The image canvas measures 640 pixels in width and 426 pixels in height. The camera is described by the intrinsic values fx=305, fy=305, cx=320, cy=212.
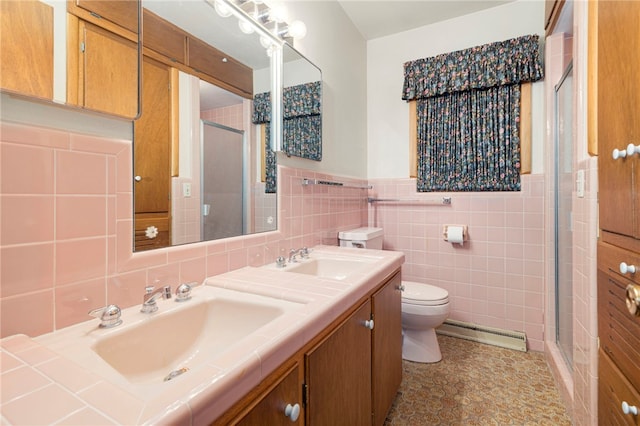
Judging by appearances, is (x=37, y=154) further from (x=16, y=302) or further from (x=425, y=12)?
(x=425, y=12)

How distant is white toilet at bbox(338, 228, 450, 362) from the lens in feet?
6.44

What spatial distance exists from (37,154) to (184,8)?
2.49 ft

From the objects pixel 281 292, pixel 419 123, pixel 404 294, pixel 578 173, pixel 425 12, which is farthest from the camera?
pixel 419 123

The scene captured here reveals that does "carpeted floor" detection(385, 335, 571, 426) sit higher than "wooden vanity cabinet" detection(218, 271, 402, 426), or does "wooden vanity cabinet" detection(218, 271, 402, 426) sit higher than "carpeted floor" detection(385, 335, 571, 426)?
"wooden vanity cabinet" detection(218, 271, 402, 426)

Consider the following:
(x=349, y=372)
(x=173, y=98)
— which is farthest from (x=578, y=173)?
(x=173, y=98)

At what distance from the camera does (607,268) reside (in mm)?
993

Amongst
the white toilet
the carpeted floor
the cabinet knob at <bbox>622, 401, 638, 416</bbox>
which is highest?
the cabinet knob at <bbox>622, 401, 638, 416</bbox>

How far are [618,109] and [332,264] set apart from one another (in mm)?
1234

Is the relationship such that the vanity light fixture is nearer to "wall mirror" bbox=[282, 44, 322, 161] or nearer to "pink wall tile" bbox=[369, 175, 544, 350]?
"wall mirror" bbox=[282, 44, 322, 161]

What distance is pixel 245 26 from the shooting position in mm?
1418

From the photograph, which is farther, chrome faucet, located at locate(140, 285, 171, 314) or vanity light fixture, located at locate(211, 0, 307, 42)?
vanity light fixture, located at locate(211, 0, 307, 42)

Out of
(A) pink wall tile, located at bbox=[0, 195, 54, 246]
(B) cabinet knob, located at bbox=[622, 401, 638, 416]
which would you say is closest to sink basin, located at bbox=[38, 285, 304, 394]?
(A) pink wall tile, located at bbox=[0, 195, 54, 246]

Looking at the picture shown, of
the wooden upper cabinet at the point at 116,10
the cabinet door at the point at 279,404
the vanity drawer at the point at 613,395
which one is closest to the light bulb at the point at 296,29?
the wooden upper cabinet at the point at 116,10

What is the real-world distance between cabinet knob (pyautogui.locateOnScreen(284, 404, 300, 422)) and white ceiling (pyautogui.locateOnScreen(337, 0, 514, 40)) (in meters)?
2.52
